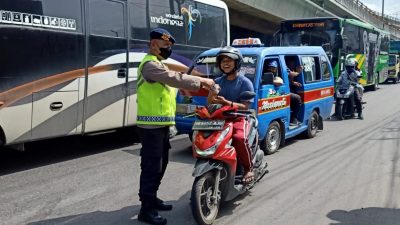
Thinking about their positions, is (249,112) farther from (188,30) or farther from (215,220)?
(188,30)

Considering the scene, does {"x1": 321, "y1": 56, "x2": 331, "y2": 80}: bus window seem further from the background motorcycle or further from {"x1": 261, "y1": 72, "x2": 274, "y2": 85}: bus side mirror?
{"x1": 261, "y1": 72, "x2": 274, "y2": 85}: bus side mirror

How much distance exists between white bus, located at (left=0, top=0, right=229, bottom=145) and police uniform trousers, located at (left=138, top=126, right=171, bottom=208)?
8.57 feet

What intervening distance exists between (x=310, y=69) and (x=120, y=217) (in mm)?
6017

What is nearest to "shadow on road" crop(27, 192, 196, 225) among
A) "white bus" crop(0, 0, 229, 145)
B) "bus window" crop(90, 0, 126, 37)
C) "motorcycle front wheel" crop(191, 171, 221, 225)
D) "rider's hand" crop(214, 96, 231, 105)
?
"motorcycle front wheel" crop(191, 171, 221, 225)

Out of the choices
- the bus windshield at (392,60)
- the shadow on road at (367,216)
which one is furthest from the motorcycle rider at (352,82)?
the bus windshield at (392,60)

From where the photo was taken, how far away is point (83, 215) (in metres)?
4.81

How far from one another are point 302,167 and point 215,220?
9.16 feet

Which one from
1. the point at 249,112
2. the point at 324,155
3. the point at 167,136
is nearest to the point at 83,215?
the point at 167,136

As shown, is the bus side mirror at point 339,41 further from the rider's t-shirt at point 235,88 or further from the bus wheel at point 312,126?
the rider's t-shirt at point 235,88

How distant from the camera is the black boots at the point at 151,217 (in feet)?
14.5

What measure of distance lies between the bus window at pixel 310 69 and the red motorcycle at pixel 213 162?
4.63 m

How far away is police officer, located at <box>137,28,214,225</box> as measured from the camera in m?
4.29

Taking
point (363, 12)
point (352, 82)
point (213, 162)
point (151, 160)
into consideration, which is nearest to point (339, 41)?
point (352, 82)

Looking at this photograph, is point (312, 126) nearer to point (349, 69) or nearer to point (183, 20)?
point (183, 20)
